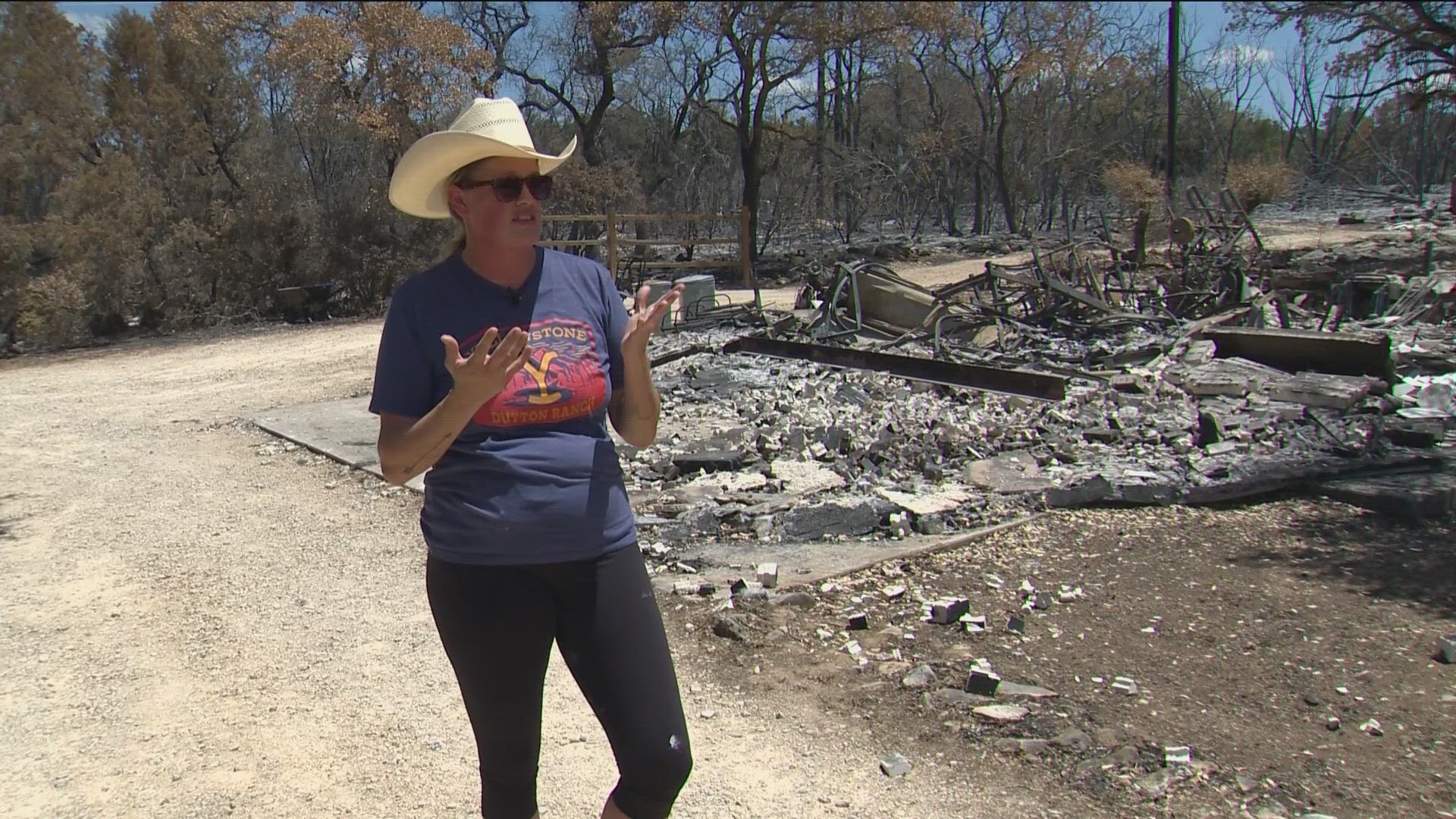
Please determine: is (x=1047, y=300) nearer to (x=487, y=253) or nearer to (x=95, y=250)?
(x=487, y=253)

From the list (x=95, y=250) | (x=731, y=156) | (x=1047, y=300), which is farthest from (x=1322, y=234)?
(x=95, y=250)

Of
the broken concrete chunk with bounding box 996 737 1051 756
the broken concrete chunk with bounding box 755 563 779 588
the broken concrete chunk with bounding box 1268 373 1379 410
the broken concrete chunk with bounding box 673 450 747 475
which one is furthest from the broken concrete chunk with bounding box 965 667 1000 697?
the broken concrete chunk with bounding box 1268 373 1379 410

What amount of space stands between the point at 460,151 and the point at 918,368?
7236 mm

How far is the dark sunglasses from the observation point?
2186mm

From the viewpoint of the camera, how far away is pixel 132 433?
29.5ft

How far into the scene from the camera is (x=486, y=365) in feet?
6.22

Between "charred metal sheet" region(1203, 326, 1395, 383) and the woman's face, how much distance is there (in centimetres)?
760

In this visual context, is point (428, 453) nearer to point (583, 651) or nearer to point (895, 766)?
point (583, 651)

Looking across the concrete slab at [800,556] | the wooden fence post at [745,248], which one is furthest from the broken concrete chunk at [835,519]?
the wooden fence post at [745,248]

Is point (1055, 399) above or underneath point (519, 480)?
underneath

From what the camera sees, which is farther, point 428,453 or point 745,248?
point 745,248

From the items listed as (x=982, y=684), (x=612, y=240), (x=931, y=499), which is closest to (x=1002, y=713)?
(x=982, y=684)

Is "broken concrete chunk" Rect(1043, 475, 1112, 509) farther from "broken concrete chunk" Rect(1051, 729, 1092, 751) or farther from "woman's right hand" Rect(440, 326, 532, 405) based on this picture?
"woman's right hand" Rect(440, 326, 532, 405)

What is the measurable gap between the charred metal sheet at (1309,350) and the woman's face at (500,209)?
7.60 meters
